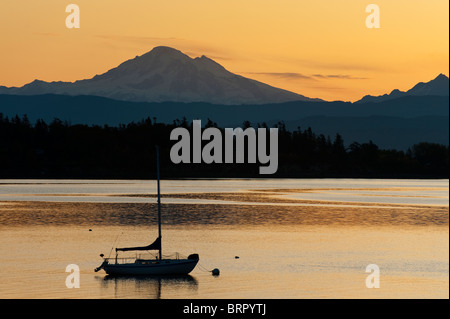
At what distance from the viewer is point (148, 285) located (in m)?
57.3

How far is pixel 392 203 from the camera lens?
6476 inches

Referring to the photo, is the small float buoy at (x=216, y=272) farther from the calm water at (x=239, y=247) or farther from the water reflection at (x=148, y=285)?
the water reflection at (x=148, y=285)

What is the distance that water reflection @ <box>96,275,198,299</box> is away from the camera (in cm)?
5466

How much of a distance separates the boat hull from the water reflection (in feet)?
1.29

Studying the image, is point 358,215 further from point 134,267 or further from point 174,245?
point 134,267

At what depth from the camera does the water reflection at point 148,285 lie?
54.7 metres

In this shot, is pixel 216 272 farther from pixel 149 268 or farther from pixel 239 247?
pixel 239 247

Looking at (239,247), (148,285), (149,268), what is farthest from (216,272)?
(239,247)

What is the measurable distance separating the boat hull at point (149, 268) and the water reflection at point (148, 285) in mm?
393

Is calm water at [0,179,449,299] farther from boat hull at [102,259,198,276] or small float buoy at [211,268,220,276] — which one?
boat hull at [102,259,198,276]

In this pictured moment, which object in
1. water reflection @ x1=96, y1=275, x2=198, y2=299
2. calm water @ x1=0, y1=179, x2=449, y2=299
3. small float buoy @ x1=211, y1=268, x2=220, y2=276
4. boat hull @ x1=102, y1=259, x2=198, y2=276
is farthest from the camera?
small float buoy @ x1=211, y1=268, x2=220, y2=276

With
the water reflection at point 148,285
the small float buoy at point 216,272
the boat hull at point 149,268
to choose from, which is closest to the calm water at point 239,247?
the water reflection at point 148,285

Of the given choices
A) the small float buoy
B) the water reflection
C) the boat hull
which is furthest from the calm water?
the boat hull
